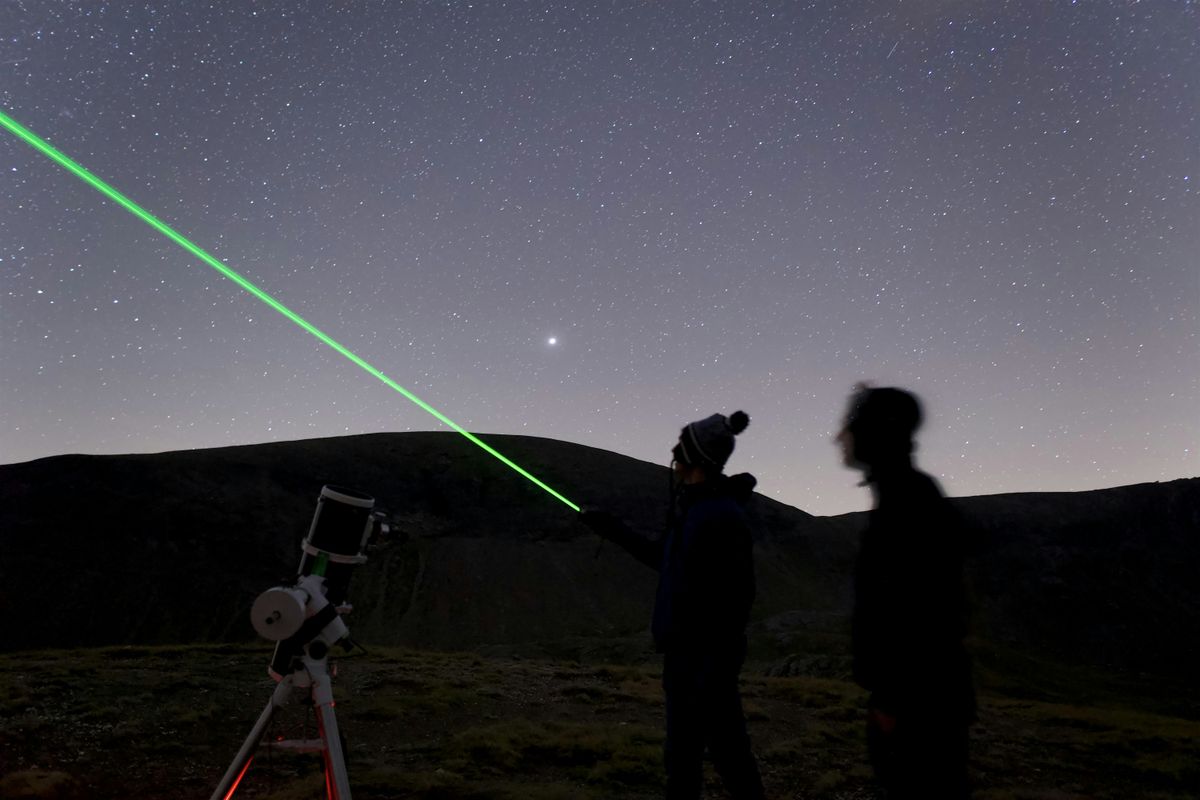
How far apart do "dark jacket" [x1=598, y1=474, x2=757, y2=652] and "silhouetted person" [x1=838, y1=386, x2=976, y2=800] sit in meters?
0.70

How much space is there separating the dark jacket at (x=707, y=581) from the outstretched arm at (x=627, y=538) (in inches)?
17.7

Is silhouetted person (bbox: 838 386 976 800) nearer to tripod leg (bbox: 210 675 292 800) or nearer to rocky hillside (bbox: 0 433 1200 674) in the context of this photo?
tripod leg (bbox: 210 675 292 800)

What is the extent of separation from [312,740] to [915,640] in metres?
2.58

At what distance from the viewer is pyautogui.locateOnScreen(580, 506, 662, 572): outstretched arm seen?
4.17m

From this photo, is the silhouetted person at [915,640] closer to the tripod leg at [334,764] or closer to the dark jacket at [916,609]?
the dark jacket at [916,609]

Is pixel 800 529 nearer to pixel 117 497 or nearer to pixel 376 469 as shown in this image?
pixel 376 469

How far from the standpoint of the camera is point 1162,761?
33.9 feet

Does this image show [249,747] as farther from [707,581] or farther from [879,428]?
[879,428]

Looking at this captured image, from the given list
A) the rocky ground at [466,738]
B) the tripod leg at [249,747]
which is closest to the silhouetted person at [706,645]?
the tripod leg at [249,747]

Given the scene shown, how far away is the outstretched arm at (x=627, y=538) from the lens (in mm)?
4172

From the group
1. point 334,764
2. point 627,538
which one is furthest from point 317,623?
point 627,538

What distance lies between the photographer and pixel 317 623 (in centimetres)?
352

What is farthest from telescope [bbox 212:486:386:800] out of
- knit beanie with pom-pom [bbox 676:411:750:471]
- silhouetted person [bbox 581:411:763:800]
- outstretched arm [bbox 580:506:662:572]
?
knit beanie with pom-pom [bbox 676:411:750:471]

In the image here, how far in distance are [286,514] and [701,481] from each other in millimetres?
68108
